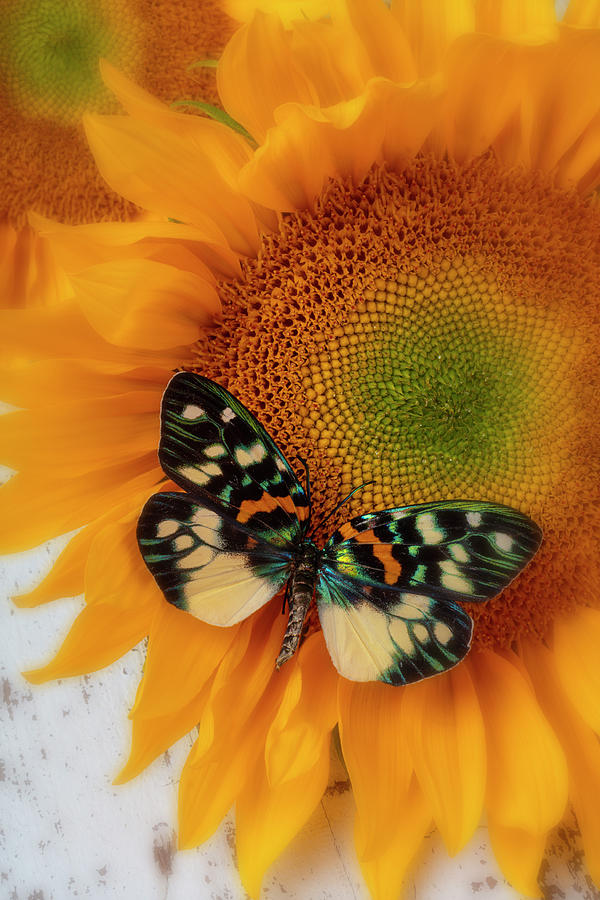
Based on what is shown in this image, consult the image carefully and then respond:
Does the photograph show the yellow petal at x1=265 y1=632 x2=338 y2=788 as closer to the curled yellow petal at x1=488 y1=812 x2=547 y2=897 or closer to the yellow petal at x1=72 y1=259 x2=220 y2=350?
the curled yellow petal at x1=488 y1=812 x2=547 y2=897

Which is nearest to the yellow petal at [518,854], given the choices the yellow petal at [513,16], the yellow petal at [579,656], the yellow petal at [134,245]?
the yellow petal at [579,656]

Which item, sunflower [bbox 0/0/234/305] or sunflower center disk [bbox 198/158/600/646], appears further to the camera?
sunflower [bbox 0/0/234/305]

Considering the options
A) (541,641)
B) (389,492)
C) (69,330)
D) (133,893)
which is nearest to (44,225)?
(69,330)

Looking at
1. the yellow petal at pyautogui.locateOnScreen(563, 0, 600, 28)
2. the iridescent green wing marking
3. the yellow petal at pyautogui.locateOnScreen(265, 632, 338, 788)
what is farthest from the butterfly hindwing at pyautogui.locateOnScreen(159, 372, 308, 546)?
the yellow petal at pyautogui.locateOnScreen(563, 0, 600, 28)

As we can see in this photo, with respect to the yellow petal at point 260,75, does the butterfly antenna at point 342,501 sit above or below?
below

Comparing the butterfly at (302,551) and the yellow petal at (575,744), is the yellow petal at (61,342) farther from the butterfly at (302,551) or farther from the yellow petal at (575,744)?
the yellow petal at (575,744)

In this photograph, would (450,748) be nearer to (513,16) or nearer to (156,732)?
(156,732)

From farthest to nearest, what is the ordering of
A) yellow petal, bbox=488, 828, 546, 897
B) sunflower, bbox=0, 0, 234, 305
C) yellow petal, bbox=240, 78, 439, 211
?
sunflower, bbox=0, 0, 234, 305, yellow petal, bbox=488, 828, 546, 897, yellow petal, bbox=240, 78, 439, 211
